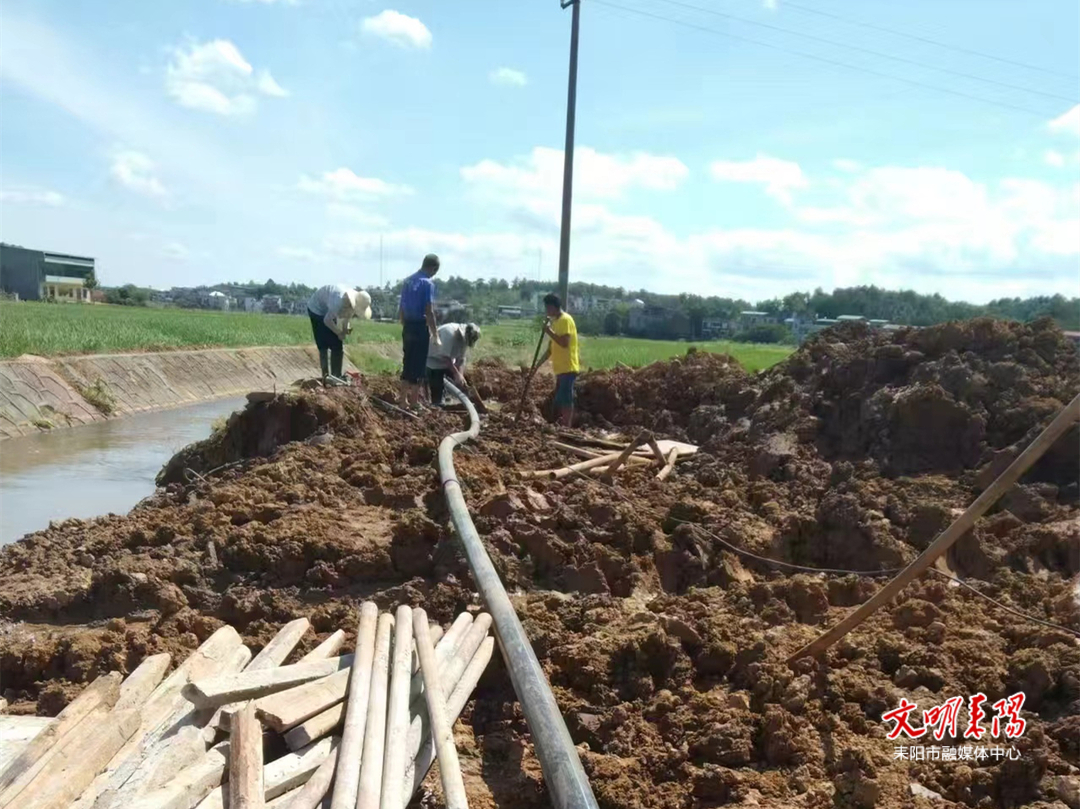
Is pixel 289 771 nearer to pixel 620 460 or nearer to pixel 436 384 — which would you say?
pixel 620 460

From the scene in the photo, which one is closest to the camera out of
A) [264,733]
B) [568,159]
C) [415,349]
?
[264,733]

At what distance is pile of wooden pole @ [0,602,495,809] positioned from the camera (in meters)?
3.03

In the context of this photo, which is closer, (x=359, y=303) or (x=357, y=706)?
(x=357, y=706)

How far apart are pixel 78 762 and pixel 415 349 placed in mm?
8101

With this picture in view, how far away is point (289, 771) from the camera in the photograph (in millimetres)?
3242

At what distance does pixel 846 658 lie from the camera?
179 inches

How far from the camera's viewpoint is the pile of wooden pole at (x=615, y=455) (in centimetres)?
861

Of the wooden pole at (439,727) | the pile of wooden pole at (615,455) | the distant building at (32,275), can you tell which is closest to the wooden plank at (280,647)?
the wooden pole at (439,727)

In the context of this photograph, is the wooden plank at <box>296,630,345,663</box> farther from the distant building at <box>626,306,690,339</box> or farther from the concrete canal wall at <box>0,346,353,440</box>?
the distant building at <box>626,306,690,339</box>

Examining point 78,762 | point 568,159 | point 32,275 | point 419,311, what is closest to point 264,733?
point 78,762

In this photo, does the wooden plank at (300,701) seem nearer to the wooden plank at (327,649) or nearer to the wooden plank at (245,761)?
the wooden plank at (245,761)

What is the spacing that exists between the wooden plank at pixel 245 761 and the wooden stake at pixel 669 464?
5.82 m

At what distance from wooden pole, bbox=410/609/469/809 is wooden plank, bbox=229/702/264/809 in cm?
43

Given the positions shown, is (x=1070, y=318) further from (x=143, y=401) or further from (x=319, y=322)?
(x=143, y=401)
